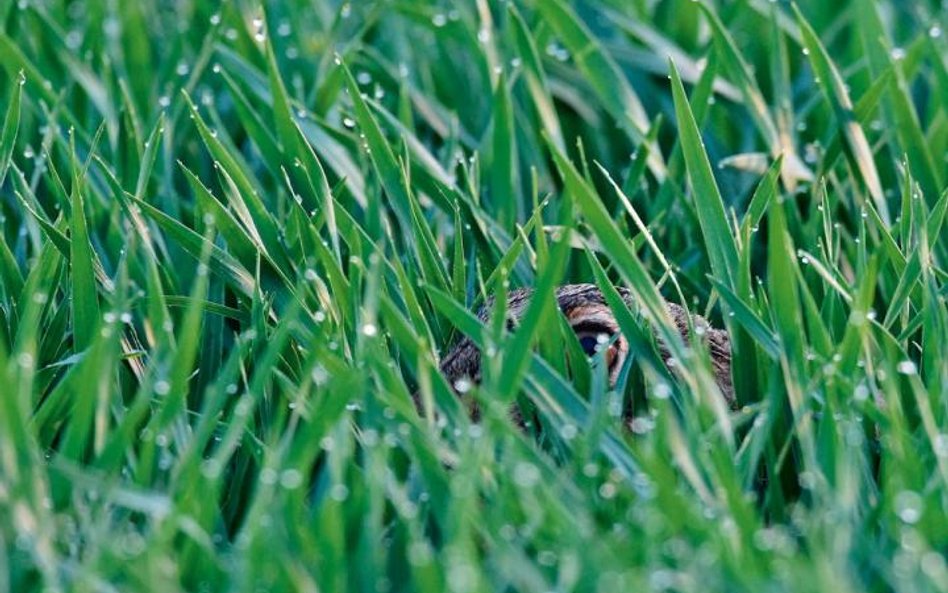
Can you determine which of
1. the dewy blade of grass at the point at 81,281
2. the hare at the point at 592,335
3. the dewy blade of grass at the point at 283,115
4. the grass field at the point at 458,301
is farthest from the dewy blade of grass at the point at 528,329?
the dewy blade of grass at the point at 283,115

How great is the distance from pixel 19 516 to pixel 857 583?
0.91 metres

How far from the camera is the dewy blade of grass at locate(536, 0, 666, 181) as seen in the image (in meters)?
3.06

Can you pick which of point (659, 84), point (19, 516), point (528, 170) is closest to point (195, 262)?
point (528, 170)

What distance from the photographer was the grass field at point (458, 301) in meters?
1.78

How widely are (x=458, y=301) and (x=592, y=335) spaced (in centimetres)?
20

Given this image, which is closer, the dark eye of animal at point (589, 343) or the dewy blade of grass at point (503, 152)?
the dark eye of animal at point (589, 343)

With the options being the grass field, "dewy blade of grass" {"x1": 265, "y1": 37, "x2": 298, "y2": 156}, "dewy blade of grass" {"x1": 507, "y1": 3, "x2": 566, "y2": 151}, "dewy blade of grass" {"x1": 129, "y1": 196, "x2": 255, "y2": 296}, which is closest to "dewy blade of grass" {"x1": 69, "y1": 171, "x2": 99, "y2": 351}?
the grass field

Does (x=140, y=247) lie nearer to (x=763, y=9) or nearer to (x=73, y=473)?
(x=73, y=473)

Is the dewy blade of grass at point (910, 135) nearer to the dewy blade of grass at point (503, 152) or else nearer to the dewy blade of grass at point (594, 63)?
the dewy blade of grass at point (594, 63)

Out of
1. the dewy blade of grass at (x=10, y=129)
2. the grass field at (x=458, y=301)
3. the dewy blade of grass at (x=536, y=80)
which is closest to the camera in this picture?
the grass field at (x=458, y=301)

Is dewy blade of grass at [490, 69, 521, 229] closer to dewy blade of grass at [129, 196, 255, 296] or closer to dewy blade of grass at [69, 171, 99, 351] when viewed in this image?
dewy blade of grass at [129, 196, 255, 296]

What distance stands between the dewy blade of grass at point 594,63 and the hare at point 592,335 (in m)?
0.68

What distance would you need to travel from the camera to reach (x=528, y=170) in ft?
10.1

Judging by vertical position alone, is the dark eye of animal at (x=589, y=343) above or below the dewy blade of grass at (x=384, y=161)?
below
